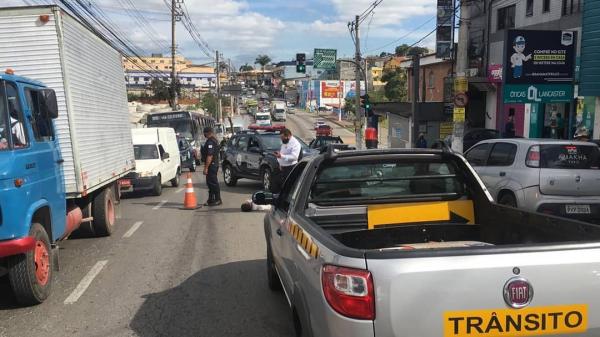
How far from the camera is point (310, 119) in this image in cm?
9938

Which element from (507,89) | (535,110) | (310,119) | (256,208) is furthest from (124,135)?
(310,119)

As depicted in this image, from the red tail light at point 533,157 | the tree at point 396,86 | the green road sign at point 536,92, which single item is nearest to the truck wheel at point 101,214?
the red tail light at point 533,157

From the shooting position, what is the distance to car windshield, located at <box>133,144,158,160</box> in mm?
16984

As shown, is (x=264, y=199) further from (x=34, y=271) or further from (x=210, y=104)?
(x=210, y=104)

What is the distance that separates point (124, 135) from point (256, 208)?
3.24 meters

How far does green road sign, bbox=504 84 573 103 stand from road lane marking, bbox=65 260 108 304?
14258 millimetres

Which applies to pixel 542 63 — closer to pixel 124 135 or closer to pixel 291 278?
pixel 124 135

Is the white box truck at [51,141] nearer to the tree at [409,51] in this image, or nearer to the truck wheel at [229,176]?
the truck wheel at [229,176]

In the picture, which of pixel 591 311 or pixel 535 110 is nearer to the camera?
pixel 591 311

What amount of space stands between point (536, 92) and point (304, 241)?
16603 millimetres

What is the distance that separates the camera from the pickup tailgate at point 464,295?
267 centimetres

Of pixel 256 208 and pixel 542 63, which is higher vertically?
pixel 542 63

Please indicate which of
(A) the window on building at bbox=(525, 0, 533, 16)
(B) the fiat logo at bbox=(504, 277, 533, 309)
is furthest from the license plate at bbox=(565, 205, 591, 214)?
(A) the window on building at bbox=(525, 0, 533, 16)

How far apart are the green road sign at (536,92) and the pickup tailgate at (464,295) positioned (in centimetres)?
1630
